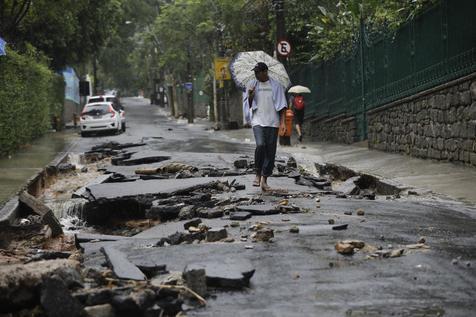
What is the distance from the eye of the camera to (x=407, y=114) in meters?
15.5

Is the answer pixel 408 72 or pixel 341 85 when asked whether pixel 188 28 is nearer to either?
pixel 341 85

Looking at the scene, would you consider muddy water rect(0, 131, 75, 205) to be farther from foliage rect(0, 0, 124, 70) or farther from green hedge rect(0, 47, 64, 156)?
foliage rect(0, 0, 124, 70)

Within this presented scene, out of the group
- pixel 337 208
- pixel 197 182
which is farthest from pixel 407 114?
pixel 337 208

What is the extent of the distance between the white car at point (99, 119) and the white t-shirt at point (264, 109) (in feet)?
77.0

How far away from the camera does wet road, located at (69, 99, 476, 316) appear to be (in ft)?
14.4

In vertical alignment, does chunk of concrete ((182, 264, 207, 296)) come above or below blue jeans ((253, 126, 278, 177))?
below

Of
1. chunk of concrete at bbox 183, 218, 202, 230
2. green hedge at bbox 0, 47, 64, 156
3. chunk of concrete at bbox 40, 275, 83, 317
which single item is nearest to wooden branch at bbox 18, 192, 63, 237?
chunk of concrete at bbox 183, 218, 202, 230

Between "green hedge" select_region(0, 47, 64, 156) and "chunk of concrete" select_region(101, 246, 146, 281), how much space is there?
12.7m

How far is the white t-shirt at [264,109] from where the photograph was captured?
1004 centimetres

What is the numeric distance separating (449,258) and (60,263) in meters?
3.05

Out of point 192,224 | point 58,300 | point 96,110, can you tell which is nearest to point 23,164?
point 192,224

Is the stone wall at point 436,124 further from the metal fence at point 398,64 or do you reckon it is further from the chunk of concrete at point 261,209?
the chunk of concrete at point 261,209

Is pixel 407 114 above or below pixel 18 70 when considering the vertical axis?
below

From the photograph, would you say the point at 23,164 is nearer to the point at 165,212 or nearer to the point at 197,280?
the point at 165,212
